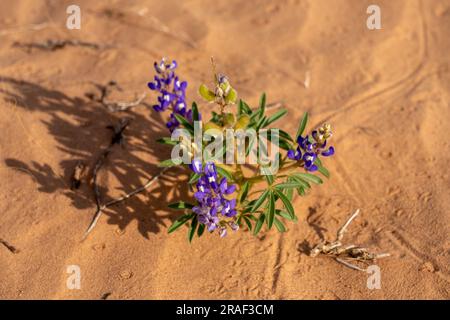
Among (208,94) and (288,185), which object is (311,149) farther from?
(208,94)

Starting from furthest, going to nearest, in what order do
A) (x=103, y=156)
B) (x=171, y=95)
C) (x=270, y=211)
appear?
1. (x=103, y=156)
2. (x=171, y=95)
3. (x=270, y=211)

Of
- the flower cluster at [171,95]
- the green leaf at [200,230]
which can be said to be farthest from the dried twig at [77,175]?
the green leaf at [200,230]

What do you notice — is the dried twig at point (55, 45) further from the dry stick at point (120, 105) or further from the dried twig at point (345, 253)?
the dried twig at point (345, 253)

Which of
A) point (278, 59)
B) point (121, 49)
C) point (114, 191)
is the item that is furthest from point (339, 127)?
point (121, 49)

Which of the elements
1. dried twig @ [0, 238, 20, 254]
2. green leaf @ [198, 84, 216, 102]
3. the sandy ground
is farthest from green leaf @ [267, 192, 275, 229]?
dried twig @ [0, 238, 20, 254]

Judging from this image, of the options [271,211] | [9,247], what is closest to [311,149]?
[271,211]

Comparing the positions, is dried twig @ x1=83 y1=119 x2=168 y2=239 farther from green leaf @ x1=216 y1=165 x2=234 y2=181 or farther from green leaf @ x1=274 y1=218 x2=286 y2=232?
green leaf @ x1=274 y1=218 x2=286 y2=232
